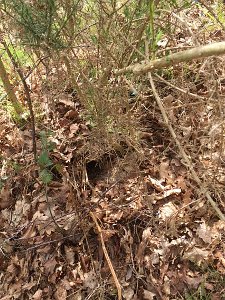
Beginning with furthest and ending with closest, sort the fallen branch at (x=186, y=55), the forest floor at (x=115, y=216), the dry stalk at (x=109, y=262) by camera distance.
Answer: the forest floor at (x=115, y=216), the dry stalk at (x=109, y=262), the fallen branch at (x=186, y=55)

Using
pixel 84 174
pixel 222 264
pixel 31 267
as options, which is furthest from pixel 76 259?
pixel 222 264

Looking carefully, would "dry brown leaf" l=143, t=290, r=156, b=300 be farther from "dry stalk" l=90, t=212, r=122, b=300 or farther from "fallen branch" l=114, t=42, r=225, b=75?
"fallen branch" l=114, t=42, r=225, b=75

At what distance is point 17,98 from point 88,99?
1.18 m

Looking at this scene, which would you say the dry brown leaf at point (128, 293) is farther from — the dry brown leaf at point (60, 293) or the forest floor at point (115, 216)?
the dry brown leaf at point (60, 293)

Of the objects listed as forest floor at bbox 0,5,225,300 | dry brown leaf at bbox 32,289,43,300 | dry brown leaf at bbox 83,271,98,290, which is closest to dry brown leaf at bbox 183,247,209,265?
forest floor at bbox 0,5,225,300

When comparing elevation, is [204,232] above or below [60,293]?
above

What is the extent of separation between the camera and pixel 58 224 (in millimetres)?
3098

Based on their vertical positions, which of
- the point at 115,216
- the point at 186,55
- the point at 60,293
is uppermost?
the point at 186,55

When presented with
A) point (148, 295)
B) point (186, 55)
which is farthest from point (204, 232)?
point (186, 55)

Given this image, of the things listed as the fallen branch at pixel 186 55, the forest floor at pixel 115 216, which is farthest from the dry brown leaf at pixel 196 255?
the fallen branch at pixel 186 55

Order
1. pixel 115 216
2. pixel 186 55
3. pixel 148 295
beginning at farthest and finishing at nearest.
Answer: pixel 115 216 → pixel 148 295 → pixel 186 55

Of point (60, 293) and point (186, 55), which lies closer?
point (186, 55)

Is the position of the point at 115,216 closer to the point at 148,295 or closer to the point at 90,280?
the point at 90,280

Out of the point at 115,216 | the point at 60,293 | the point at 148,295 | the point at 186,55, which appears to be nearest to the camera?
the point at 186,55
